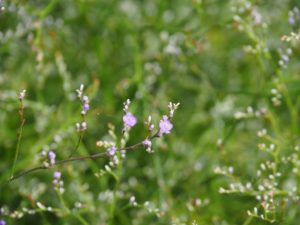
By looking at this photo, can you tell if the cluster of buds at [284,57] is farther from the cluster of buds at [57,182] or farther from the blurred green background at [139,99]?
the cluster of buds at [57,182]

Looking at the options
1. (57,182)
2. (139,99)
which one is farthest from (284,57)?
(57,182)

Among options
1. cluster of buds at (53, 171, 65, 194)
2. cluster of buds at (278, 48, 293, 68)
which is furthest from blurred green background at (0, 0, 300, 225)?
cluster of buds at (53, 171, 65, 194)

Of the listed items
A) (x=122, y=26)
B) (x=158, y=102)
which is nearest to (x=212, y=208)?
(x=158, y=102)

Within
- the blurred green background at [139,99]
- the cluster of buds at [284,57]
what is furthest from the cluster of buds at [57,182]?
the cluster of buds at [284,57]

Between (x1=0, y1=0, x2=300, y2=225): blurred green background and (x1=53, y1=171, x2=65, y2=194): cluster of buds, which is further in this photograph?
(x1=0, y1=0, x2=300, y2=225): blurred green background

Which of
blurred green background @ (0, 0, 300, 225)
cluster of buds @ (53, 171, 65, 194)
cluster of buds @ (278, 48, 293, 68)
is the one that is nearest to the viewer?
cluster of buds @ (53, 171, 65, 194)

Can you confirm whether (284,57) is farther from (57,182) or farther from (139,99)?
(57,182)

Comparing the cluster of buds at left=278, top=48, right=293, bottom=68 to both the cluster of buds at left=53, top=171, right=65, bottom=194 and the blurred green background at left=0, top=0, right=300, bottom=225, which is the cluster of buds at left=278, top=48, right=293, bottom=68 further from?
the cluster of buds at left=53, top=171, right=65, bottom=194

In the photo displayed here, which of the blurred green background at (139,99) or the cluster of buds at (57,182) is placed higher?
the blurred green background at (139,99)

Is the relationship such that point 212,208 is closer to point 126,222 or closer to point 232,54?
point 126,222
